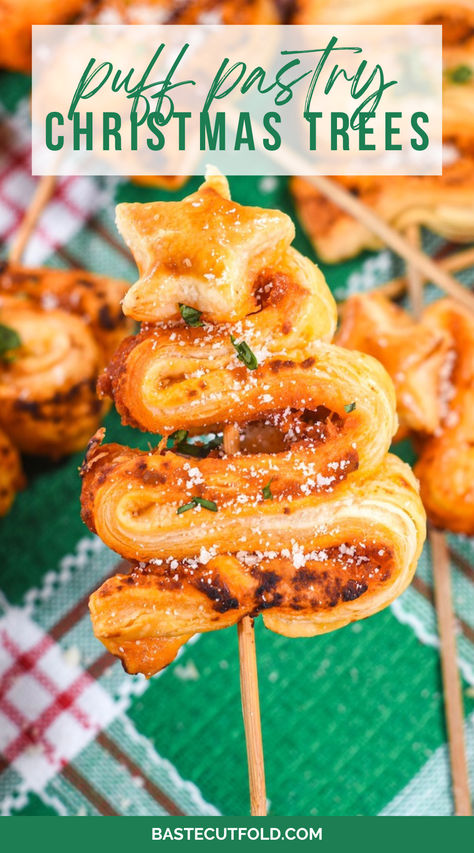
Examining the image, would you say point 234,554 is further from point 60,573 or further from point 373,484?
point 60,573

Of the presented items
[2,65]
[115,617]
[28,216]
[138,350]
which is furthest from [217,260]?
[2,65]

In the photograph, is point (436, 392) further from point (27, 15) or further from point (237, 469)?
point (27, 15)

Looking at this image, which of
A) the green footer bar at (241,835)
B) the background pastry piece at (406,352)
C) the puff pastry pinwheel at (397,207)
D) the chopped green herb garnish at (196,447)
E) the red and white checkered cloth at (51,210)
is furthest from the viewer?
the red and white checkered cloth at (51,210)

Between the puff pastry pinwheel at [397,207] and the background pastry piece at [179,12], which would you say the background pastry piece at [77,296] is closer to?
the puff pastry pinwheel at [397,207]

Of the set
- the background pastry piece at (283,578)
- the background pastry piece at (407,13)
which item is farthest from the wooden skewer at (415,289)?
the background pastry piece at (283,578)

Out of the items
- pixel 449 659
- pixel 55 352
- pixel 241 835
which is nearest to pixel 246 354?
pixel 55 352

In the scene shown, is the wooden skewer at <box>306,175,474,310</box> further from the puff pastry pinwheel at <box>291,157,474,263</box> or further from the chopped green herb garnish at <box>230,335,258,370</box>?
the chopped green herb garnish at <box>230,335,258,370</box>
